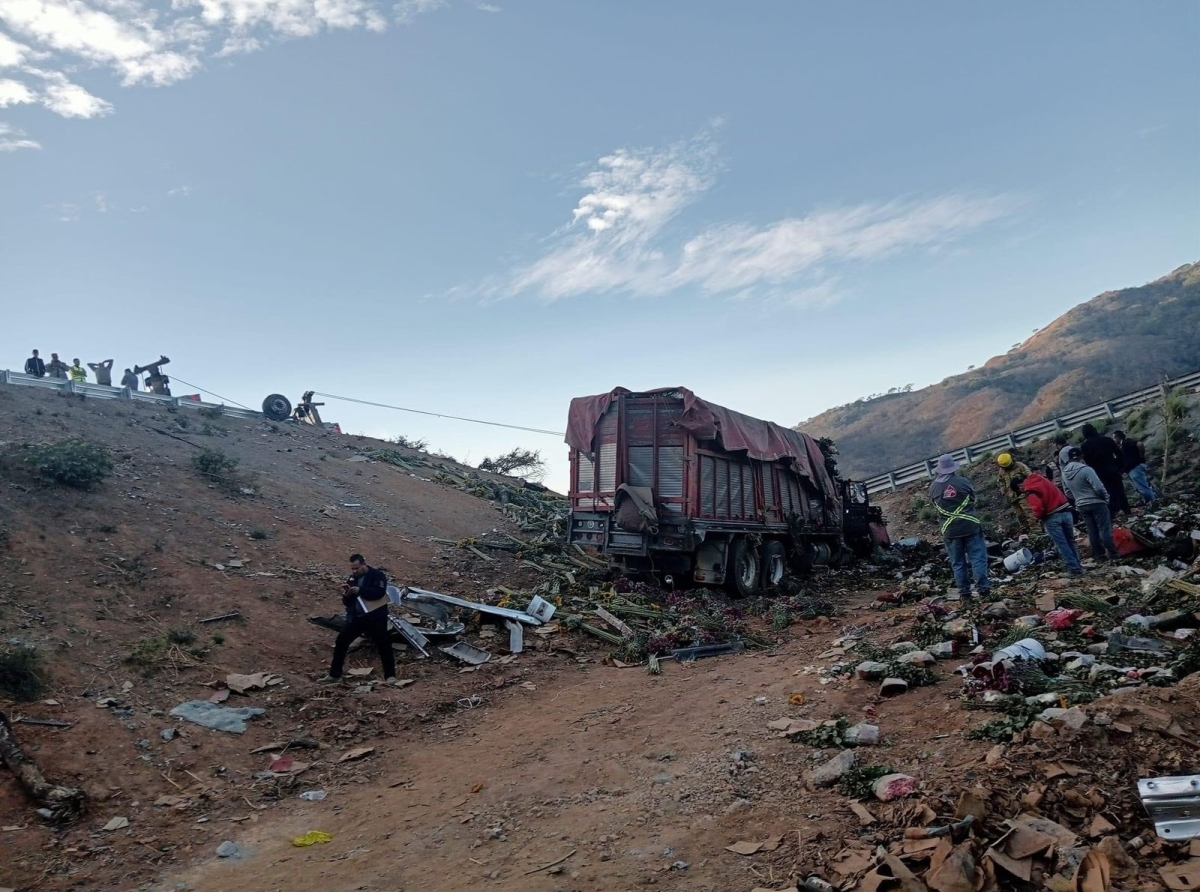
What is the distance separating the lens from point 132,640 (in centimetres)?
728

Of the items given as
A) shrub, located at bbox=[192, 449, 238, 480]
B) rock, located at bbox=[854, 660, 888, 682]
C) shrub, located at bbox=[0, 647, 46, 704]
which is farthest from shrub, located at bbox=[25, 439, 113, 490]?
rock, located at bbox=[854, 660, 888, 682]

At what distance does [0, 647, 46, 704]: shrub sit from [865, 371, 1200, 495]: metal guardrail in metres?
21.5

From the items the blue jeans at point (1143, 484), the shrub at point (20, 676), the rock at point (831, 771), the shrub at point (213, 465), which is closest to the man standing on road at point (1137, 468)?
the blue jeans at point (1143, 484)

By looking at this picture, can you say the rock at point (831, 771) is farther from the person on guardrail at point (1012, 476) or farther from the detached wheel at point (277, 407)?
the detached wheel at point (277, 407)

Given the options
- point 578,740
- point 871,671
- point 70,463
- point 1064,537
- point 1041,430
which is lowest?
point 578,740

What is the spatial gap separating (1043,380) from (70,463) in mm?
61449

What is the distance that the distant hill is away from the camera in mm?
49781

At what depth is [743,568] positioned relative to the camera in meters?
12.0

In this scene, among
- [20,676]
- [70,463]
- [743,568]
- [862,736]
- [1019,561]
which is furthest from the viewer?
[743,568]

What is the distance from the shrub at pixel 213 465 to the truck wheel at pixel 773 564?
10.2 meters

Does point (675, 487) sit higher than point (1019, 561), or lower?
higher

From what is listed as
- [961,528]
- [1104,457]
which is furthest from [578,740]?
[1104,457]

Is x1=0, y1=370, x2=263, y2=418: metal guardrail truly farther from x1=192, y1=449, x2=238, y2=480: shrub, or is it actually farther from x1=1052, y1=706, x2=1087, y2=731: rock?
x1=1052, y1=706, x2=1087, y2=731: rock

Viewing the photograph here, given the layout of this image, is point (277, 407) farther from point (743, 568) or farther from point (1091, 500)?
point (1091, 500)
